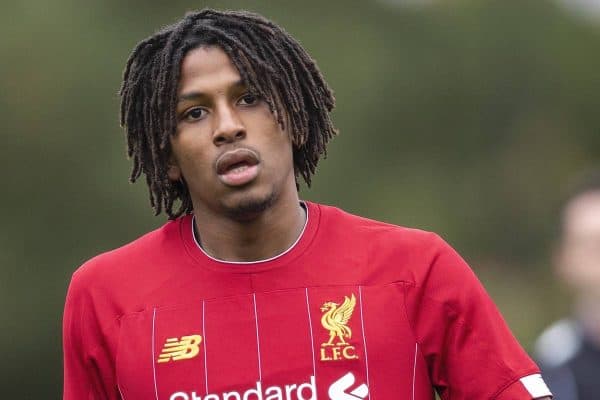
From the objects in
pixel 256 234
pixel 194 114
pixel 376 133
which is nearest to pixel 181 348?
pixel 256 234

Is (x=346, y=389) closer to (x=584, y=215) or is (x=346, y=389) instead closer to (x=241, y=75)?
(x=241, y=75)

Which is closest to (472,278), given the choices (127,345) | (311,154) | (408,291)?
(408,291)

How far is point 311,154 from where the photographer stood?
224 inches

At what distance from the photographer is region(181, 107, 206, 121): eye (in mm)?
5402

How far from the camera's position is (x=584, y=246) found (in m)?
7.17

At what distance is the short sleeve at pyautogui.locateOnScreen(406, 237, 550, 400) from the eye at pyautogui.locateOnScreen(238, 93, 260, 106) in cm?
73

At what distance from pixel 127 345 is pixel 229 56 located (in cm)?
93

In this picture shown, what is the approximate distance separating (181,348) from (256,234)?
427 millimetres

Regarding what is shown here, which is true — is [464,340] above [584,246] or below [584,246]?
below

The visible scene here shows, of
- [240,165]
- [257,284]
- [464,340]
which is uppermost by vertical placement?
[240,165]

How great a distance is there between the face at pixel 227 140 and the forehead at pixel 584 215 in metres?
2.06

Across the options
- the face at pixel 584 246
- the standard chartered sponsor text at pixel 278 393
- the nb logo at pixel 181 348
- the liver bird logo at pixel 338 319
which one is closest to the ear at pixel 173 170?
the nb logo at pixel 181 348

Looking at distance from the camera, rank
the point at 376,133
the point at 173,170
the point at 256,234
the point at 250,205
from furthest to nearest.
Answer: the point at 376,133
the point at 173,170
the point at 256,234
the point at 250,205

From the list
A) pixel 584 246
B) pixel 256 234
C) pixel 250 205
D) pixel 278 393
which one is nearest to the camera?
pixel 278 393
